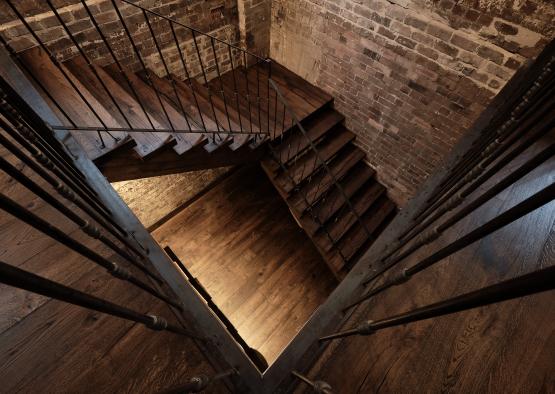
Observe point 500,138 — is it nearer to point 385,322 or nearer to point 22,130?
point 385,322

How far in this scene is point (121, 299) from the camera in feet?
4.29

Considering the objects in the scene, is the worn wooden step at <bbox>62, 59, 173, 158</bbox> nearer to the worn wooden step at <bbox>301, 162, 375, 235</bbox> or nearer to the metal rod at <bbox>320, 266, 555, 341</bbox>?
the worn wooden step at <bbox>301, 162, 375, 235</bbox>

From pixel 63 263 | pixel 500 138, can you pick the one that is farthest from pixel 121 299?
pixel 500 138

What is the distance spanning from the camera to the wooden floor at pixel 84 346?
3.50 feet

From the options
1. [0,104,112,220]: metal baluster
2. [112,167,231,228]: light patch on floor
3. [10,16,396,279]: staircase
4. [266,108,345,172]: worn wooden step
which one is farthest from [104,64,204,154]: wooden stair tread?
[266,108,345,172]: worn wooden step

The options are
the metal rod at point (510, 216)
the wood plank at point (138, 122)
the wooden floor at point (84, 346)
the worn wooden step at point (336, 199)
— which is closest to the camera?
the metal rod at point (510, 216)

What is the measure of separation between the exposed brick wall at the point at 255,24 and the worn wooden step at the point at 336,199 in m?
2.15

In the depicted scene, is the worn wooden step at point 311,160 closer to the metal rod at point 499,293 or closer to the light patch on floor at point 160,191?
the light patch on floor at point 160,191

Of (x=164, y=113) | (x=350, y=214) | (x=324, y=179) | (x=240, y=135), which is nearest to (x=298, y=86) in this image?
(x=324, y=179)

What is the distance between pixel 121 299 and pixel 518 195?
1.99m

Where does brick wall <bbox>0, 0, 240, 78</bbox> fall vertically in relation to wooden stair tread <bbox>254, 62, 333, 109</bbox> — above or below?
above

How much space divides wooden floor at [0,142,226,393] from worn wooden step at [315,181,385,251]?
2.83m

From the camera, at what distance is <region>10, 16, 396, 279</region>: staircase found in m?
2.48

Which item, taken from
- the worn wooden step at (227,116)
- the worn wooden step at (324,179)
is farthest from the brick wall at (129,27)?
the worn wooden step at (324,179)
